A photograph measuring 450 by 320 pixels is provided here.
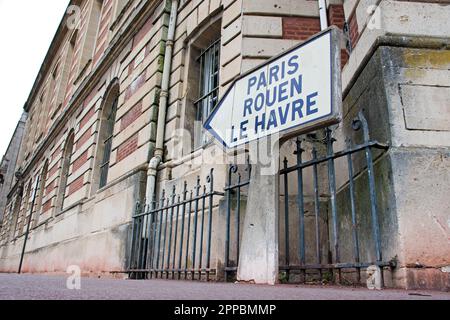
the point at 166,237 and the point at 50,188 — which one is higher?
the point at 50,188

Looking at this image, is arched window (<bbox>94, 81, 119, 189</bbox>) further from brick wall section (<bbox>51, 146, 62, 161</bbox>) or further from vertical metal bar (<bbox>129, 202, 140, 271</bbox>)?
brick wall section (<bbox>51, 146, 62, 161</bbox>)

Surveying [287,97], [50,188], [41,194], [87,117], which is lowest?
[287,97]

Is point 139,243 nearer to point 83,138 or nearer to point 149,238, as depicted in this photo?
point 149,238

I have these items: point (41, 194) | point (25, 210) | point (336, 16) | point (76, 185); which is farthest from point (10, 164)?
point (336, 16)

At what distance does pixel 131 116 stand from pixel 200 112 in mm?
1959

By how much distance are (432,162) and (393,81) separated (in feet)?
2.47

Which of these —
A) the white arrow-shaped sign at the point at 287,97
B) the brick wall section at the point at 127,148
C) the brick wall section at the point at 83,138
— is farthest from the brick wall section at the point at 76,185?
the white arrow-shaped sign at the point at 287,97

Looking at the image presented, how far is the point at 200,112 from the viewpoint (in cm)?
657

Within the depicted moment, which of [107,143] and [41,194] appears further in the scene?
[41,194]

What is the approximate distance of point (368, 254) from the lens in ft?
10.4

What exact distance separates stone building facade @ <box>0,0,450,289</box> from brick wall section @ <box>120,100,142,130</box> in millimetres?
29

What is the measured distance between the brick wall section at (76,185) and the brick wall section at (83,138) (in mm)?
1060

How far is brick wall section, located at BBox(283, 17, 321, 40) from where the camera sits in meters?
Answer: 5.41
